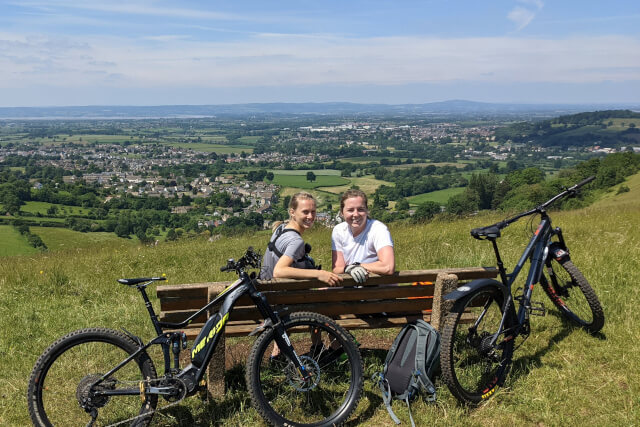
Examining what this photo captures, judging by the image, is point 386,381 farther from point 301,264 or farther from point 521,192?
point 521,192

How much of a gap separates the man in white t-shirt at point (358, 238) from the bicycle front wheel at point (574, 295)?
5.87 ft

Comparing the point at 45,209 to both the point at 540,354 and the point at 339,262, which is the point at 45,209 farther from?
the point at 540,354

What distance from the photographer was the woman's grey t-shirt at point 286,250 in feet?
12.2

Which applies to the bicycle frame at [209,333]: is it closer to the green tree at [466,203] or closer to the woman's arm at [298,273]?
the woman's arm at [298,273]

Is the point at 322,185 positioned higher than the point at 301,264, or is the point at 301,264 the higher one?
the point at 301,264

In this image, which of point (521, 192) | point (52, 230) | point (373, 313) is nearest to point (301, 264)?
point (373, 313)

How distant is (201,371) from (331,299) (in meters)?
1.10

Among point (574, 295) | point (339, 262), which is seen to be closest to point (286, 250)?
point (339, 262)

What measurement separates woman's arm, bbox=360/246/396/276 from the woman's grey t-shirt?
1.84 feet

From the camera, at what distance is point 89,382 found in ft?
10.5

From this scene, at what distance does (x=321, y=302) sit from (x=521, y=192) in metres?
36.7

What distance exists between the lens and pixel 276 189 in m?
58.3

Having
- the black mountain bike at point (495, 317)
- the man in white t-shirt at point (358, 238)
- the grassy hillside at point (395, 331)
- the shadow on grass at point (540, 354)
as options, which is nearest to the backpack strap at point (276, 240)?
the man in white t-shirt at point (358, 238)

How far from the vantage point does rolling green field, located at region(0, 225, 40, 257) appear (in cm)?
2583
